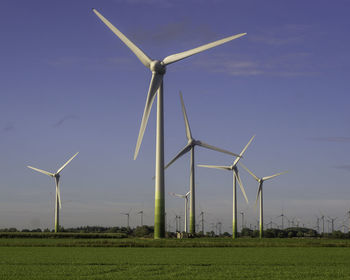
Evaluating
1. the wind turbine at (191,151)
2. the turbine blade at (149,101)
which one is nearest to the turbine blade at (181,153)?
the wind turbine at (191,151)

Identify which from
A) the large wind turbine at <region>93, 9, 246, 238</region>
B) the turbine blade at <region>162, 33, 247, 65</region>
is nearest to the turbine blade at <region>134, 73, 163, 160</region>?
the large wind turbine at <region>93, 9, 246, 238</region>

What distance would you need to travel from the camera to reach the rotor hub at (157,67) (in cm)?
8812

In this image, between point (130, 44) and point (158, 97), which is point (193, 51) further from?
point (130, 44)

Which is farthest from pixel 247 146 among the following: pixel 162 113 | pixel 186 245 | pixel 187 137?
pixel 186 245

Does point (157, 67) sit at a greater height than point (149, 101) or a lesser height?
greater

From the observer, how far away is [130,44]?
8812 cm

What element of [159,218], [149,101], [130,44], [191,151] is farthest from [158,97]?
[191,151]

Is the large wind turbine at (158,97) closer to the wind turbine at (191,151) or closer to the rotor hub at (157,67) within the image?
the rotor hub at (157,67)

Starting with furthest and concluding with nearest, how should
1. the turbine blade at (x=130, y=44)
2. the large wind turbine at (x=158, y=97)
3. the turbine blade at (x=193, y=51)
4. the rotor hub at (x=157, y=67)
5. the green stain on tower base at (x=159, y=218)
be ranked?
the rotor hub at (x=157, y=67) < the turbine blade at (x=130, y=44) < the green stain on tower base at (x=159, y=218) < the large wind turbine at (x=158, y=97) < the turbine blade at (x=193, y=51)

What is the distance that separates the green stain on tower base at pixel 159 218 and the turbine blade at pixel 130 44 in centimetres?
2266

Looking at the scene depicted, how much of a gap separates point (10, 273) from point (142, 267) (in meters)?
9.09

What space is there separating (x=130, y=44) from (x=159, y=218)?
92.3ft

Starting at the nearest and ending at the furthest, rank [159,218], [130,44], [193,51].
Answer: [193,51]
[159,218]
[130,44]

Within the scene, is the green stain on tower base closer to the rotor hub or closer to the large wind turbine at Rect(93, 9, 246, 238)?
the large wind turbine at Rect(93, 9, 246, 238)
